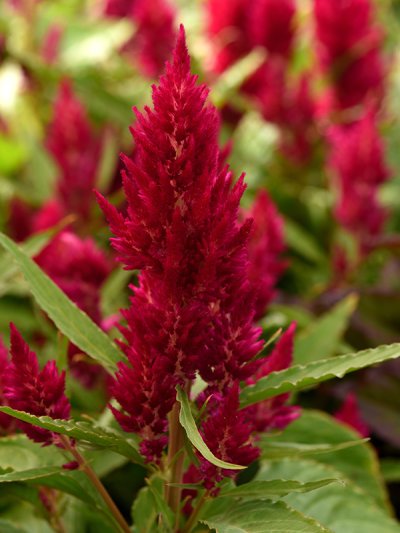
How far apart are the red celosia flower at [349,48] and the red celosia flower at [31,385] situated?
4.92ft

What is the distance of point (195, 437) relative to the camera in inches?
24.9

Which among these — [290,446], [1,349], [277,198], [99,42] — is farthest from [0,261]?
[99,42]

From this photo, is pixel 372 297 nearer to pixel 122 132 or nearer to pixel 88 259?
pixel 88 259

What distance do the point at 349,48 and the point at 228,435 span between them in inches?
59.8

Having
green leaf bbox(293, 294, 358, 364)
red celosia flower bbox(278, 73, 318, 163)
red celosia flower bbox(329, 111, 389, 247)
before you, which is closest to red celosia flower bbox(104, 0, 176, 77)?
red celosia flower bbox(278, 73, 318, 163)

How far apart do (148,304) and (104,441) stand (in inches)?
5.1

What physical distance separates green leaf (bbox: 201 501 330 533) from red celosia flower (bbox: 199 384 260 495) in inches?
1.8

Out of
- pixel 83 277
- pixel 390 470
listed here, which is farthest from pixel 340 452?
pixel 83 277

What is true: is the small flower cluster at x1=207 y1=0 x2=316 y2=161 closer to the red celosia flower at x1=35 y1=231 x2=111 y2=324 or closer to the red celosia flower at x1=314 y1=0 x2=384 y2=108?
the red celosia flower at x1=314 y1=0 x2=384 y2=108

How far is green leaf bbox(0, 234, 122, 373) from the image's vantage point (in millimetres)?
741

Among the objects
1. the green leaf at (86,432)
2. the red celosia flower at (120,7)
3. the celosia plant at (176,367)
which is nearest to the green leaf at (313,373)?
the celosia plant at (176,367)

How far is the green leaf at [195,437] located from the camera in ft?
2.06

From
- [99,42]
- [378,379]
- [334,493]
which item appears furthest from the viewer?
[99,42]

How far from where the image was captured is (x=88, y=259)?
1.11 metres
